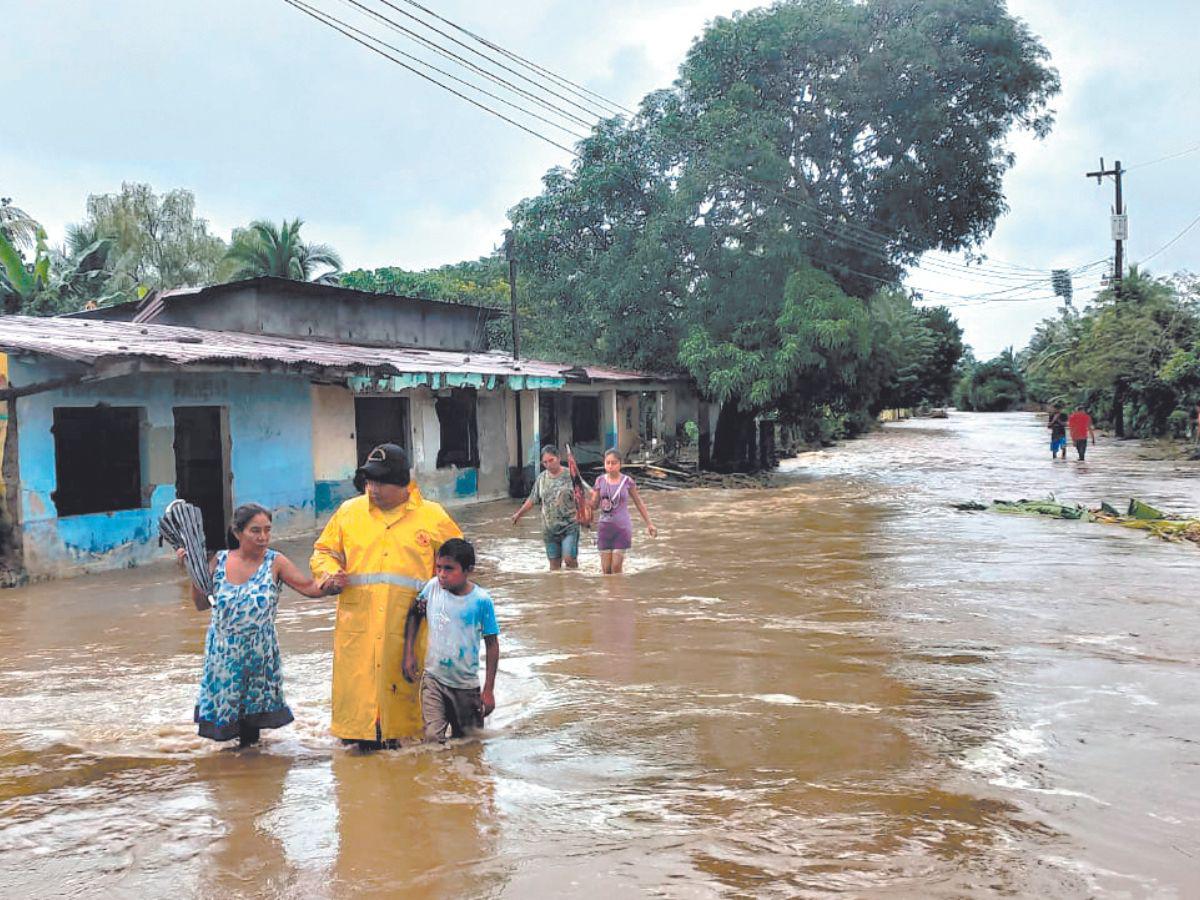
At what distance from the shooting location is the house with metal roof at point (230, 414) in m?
10.9

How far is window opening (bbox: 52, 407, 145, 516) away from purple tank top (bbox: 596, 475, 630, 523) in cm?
633

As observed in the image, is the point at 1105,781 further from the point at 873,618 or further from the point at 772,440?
the point at 772,440

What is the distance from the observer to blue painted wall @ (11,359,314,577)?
10.9 m

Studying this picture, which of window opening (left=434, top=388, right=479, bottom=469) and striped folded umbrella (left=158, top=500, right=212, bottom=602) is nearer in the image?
striped folded umbrella (left=158, top=500, right=212, bottom=602)

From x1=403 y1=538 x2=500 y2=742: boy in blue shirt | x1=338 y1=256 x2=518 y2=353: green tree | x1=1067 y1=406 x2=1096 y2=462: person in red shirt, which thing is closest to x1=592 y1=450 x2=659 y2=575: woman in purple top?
x1=403 y1=538 x2=500 y2=742: boy in blue shirt

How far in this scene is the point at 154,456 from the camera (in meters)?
12.4

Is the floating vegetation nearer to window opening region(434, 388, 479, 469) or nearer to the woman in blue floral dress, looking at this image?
window opening region(434, 388, 479, 469)

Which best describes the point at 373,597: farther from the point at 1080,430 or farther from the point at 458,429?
the point at 1080,430

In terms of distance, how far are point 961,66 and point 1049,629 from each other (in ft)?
64.2

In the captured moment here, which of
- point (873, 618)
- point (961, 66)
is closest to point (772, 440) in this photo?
point (961, 66)

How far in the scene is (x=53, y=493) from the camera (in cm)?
1123

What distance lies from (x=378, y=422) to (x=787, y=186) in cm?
1310

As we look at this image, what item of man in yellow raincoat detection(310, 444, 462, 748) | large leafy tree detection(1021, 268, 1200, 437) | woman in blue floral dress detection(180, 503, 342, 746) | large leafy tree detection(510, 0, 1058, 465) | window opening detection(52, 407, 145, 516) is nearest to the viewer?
man in yellow raincoat detection(310, 444, 462, 748)

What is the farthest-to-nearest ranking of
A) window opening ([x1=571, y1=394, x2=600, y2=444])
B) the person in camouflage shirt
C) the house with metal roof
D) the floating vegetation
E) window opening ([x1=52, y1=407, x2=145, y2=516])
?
window opening ([x1=571, y1=394, x2=600, y2=444]), the floating vegetation, window opening ([x1=52, y1=407, x2=145, y2=516]), the house with metal roof, the person in camouflage shirt
